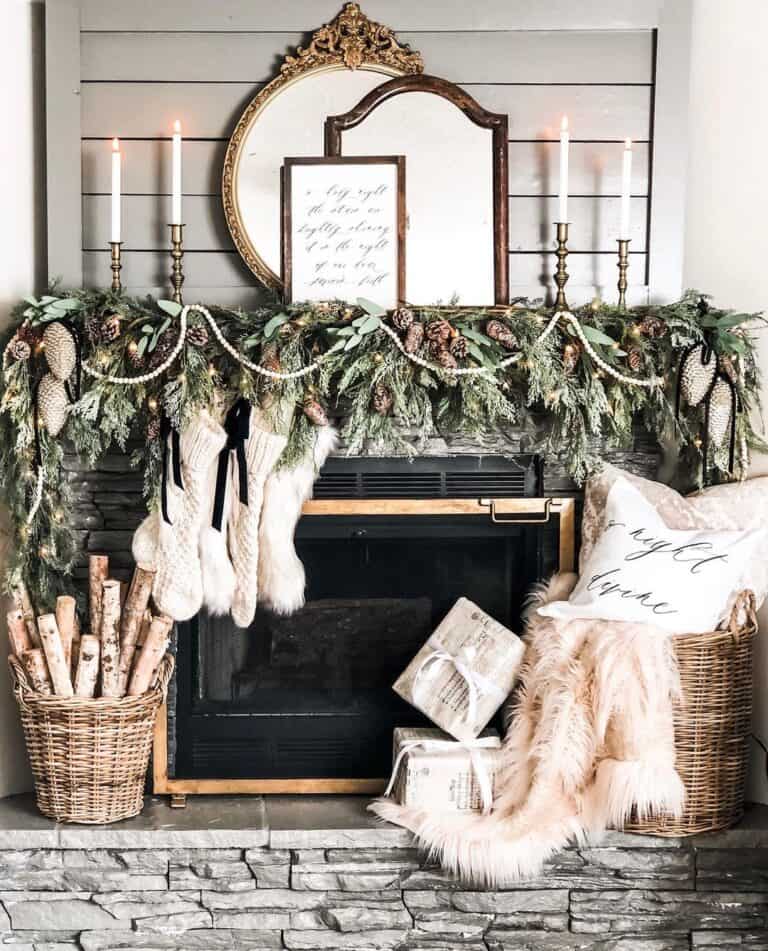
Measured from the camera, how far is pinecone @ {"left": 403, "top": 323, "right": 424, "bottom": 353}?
2.37m

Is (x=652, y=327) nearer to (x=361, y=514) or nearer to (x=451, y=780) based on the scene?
(x=361, y=514)

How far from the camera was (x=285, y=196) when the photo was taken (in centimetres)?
248

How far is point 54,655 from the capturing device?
2.37 metres

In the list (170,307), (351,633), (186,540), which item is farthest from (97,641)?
(170,307)

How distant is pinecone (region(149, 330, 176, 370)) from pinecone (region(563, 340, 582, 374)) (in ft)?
2.73

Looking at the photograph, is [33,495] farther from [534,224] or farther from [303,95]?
[534,224]

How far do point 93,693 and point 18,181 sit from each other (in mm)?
1168

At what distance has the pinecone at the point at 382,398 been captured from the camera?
2.41 meters

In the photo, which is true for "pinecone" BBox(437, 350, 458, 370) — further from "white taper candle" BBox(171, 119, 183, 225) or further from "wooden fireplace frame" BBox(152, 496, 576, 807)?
"white taper candle" BBox(171, 119, 183, 225)

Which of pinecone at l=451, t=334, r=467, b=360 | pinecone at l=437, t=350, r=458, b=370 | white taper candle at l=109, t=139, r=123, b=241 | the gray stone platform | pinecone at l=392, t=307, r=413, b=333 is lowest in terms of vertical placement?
the gray stone platform

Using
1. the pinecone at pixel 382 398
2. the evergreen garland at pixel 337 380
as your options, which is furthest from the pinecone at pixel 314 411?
the pinecone at pixel 382 398

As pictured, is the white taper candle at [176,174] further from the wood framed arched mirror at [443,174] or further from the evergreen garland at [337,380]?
the wood framed arched mirror at [443,174]

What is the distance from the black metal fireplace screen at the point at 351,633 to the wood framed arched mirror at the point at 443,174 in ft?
1.34

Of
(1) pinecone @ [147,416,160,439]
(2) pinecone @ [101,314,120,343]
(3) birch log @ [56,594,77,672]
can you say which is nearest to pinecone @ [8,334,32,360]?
(2) pinecone @ [101,314,120,343]
